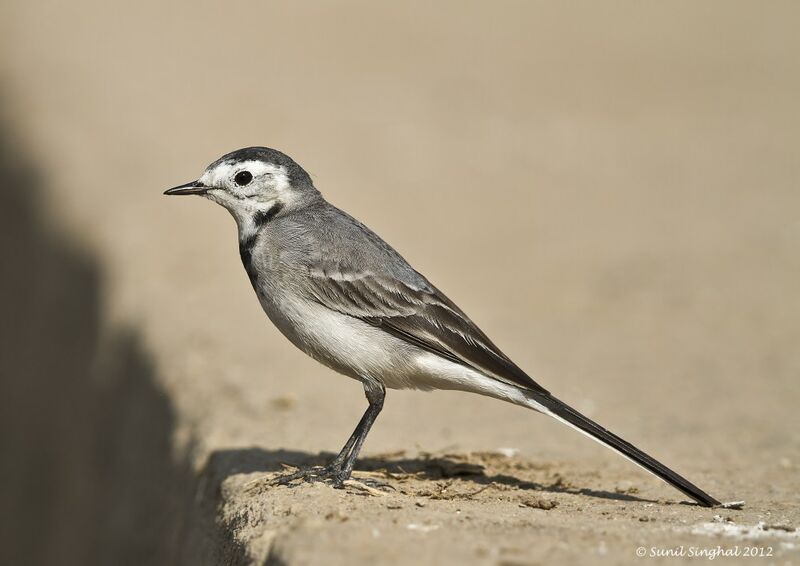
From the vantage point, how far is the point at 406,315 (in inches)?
259

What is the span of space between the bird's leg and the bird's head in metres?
1.29

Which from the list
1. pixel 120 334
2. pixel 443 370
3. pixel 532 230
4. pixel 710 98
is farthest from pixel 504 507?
pixel 710 98

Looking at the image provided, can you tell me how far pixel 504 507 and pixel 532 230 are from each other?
10245mm

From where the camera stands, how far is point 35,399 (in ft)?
50.0

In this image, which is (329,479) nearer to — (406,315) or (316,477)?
(316,477)

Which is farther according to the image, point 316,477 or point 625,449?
point 316,477

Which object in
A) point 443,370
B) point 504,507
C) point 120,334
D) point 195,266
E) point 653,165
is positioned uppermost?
point 653,165

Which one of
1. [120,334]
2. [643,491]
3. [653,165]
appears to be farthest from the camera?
[653,165]

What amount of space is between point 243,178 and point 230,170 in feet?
0.31

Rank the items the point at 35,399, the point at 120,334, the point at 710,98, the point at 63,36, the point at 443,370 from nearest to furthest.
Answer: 1. the point at 443,370
2. the point at 120,334
3. the point at 35,399
4. the point at 710,98
5. the point at 63,36

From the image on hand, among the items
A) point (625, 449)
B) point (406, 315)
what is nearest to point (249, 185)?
point (406, 315)

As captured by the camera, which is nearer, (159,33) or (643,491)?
(643,491)

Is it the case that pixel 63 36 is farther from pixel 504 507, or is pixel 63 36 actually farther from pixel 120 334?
pixel 504 507

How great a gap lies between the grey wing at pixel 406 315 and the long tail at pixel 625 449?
Answer: 18 cm
